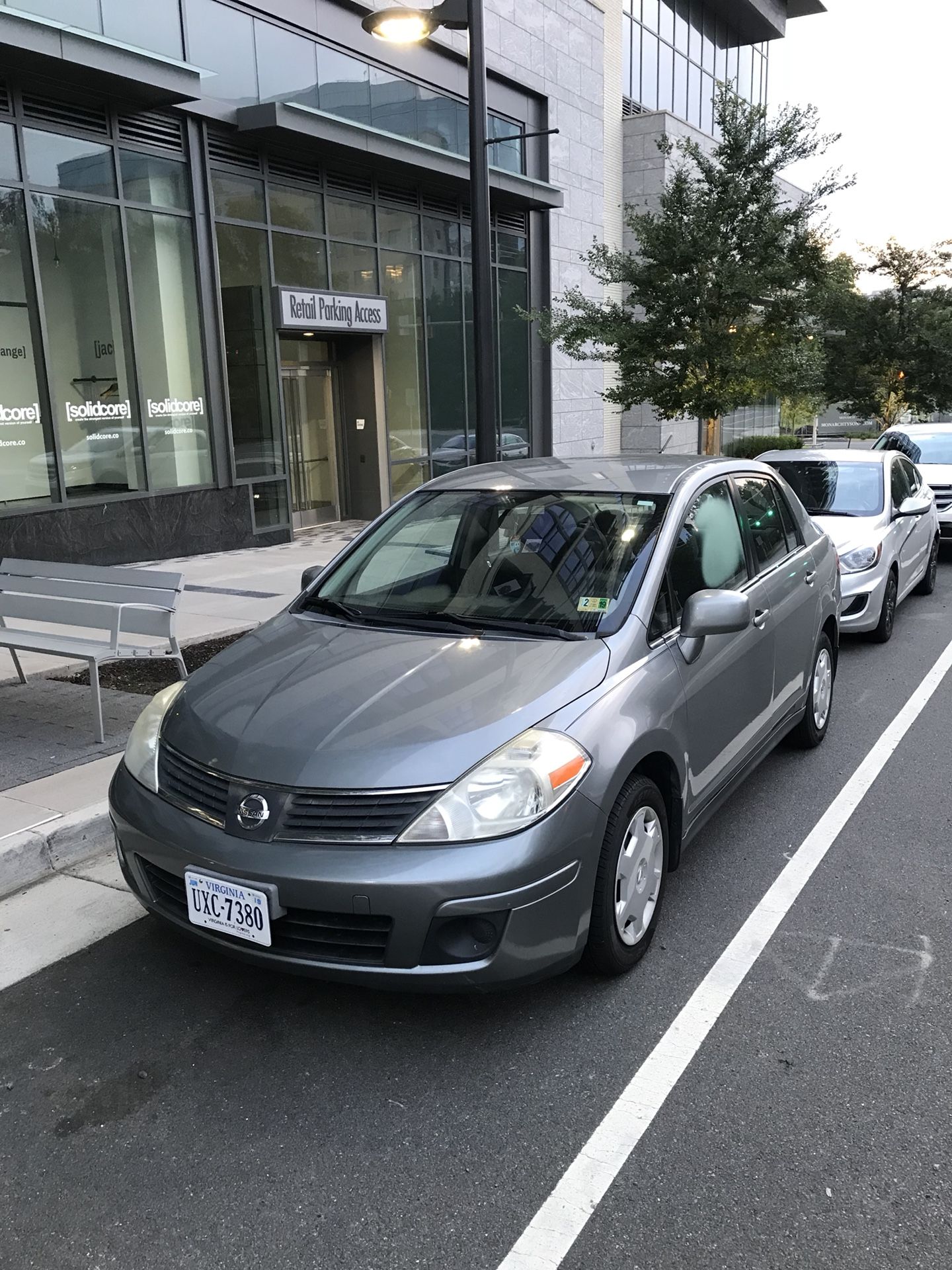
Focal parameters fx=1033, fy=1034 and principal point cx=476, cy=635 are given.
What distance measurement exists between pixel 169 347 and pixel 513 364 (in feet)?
27.2

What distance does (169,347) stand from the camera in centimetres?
1307

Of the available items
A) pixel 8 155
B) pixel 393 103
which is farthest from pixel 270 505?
pixel 393 103

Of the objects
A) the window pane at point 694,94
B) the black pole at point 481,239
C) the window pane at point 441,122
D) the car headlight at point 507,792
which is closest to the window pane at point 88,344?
the black pole at point 481,239

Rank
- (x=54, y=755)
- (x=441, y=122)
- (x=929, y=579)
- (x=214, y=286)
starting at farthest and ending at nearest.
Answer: (x=441, y=122), (x=214, y=286), (x=929, y=579), (x=54, y=755)

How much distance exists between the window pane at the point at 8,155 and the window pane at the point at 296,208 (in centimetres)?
386

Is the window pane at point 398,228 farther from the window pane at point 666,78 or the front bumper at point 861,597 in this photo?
the window pane at point 666,78

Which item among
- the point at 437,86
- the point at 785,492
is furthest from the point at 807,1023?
the point at 437,86

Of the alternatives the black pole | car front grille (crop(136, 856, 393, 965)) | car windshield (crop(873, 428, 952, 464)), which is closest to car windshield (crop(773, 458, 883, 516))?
the black pole

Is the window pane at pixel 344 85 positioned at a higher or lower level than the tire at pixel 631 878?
higher

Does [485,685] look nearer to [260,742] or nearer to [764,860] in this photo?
[260,742]

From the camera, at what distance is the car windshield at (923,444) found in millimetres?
14359

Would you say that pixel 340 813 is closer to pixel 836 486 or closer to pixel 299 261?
pixel 836 486

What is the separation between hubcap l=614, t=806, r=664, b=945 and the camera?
3424 mm

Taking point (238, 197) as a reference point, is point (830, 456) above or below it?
below
